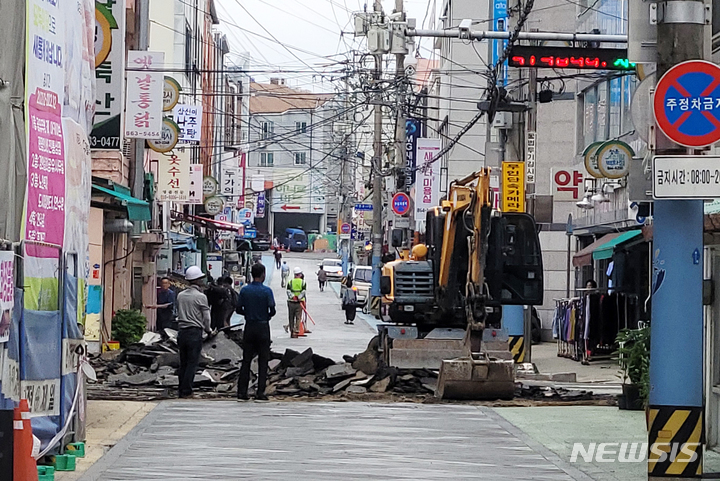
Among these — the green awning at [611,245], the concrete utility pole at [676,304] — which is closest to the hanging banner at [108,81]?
the concrete utility pole at [676,304]

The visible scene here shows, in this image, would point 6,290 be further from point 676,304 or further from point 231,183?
point 231,183

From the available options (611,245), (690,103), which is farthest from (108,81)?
(611,245)

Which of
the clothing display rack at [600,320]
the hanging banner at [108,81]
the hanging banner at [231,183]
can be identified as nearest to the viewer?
the hanging banner at [108,81]

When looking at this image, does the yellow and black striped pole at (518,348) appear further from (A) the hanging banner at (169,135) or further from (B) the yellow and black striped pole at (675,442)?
(B) the yellow and black striped pole at (675,442)

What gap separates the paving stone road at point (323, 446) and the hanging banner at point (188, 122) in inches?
902

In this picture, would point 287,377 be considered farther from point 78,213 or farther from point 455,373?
point 78,213

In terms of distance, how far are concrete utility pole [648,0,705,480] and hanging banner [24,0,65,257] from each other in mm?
5003

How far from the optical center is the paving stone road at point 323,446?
11672 mm

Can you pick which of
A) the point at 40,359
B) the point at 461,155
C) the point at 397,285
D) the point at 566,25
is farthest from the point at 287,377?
the point at 461,155

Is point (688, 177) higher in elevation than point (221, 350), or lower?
higher

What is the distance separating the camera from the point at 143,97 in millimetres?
27156

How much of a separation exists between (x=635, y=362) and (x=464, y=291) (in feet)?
20.2

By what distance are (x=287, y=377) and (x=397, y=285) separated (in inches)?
119

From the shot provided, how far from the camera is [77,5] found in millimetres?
12047
